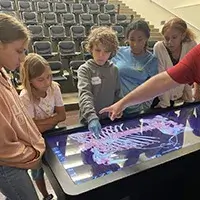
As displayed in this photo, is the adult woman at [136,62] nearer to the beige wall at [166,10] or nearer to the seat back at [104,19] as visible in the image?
the seat back at [104,19]

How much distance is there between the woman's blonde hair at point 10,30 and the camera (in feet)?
3.43

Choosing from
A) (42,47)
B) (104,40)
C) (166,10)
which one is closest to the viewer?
(104,40)

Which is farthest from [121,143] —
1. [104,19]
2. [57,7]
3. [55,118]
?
[57,7]

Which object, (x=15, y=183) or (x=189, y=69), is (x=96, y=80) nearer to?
(x=189, y=69)

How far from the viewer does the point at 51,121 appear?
1.49 metres

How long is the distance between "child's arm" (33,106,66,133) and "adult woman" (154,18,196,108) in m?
0.67

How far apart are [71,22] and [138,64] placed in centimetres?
538

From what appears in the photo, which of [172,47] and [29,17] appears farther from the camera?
[29,17]

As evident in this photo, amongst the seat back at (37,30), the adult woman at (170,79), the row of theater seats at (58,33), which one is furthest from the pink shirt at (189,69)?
the seat back at (37,30)

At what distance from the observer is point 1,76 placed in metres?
1.09

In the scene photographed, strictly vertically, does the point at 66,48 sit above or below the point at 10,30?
below

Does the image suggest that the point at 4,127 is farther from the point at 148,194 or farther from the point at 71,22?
the point at 71,22

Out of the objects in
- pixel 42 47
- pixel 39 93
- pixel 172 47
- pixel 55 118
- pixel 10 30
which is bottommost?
pixel 42 47

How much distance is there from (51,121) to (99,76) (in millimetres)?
387
